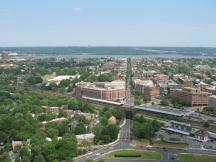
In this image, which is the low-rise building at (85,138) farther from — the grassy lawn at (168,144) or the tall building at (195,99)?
the tall building at (195,99)

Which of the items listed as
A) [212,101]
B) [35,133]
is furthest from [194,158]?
[212,101]

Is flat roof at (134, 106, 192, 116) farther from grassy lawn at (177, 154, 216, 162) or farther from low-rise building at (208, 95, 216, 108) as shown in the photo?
grassy lawn at (177, 154, 216, 162)

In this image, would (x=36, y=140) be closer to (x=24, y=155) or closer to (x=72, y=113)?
(x=24, y=155)

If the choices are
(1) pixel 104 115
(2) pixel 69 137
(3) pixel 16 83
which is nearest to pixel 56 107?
(1) pixel 104 115

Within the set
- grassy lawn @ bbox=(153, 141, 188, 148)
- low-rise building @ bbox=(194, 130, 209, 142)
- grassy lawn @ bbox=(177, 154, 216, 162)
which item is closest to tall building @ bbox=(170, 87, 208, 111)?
low-rise building @ bbox=(194, 130, 209, 142)

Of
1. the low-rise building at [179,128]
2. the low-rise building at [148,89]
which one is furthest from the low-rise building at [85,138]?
the low-rise building at [148,89]
